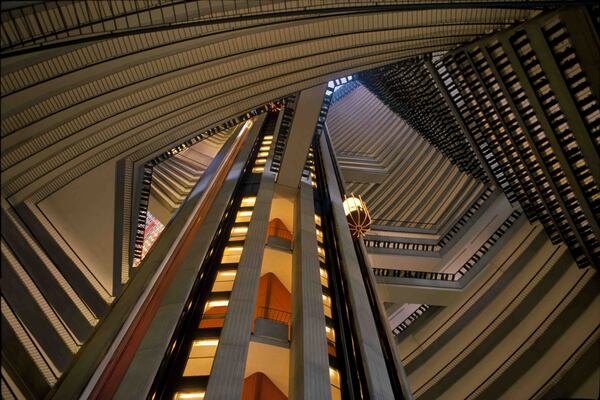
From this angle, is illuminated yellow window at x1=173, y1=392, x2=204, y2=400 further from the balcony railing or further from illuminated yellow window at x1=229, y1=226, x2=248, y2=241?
illuminated yellow window at x1=229, y1=226, x2=248, y2=241

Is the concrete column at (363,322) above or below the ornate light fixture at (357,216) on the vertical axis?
below

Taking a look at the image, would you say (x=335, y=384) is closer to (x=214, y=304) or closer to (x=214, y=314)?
(x=214, y=314)

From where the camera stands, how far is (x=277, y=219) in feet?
60.2

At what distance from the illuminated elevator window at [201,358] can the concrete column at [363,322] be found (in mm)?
3286

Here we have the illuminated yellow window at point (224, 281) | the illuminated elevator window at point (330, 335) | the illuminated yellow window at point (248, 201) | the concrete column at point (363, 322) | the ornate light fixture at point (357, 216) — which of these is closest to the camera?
the concrete column at point (363, 322)

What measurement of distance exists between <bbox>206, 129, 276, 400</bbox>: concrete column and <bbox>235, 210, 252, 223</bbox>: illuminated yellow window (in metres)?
1.19

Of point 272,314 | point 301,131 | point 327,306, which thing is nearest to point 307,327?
point 327,306

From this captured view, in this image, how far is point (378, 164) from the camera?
3278 centimetres

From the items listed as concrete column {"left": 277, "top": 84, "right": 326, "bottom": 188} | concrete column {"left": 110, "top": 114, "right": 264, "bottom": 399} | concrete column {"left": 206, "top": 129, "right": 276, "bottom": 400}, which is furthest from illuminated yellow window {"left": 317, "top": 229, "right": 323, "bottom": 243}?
concrete column {"left": 110, "top": 114, "right": 264, "bottom": 399}

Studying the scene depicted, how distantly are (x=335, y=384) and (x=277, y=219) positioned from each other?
9.76 m

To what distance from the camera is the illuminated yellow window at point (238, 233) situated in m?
14.0

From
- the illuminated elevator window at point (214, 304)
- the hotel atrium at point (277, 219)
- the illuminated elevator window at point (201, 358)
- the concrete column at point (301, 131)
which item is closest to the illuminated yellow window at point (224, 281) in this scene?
the hotel atrium at point (277, 219)

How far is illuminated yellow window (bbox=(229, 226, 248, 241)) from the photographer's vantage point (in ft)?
45.9

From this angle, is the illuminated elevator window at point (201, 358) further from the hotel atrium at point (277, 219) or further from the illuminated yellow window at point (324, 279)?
the illuminated yellow window at point (324, 279)
